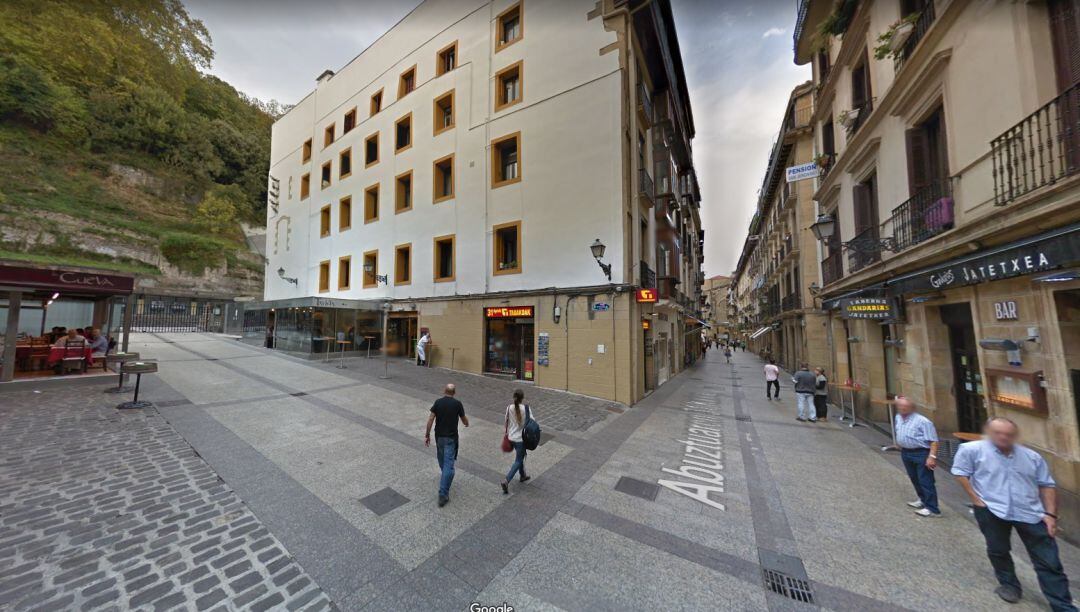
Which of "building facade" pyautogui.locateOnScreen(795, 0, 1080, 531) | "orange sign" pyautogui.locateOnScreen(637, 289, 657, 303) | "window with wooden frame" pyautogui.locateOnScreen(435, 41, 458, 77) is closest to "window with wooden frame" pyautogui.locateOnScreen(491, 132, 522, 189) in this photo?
"window with wooden frame" pyautogui.locateOnScreen(435, 41, 458, 77)

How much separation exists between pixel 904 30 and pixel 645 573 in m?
11.5

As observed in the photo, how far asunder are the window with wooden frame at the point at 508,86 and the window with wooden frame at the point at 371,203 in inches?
371

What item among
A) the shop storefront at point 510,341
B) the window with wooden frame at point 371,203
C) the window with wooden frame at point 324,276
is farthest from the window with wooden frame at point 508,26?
the window with wooden frame at point 324,276

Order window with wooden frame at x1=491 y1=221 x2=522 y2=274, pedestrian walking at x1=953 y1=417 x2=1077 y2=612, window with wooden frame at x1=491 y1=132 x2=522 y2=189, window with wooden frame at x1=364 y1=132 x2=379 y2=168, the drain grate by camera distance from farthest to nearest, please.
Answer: window with wooden frame at x1=364 y1=132 x2=379 y2=168 < window with wooden frame at x1=491 y1=132 x2=522 y2=189 < window with wooden frame at x1=491 y1=221 x2=522 y2=274 < the drain grate < pedestrian walking at x1=953 y1=417 x2=1077 y2=612

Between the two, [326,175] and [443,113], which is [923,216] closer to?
[443,113]

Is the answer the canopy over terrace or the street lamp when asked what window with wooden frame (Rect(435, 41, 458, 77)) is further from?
the canopy over terrace

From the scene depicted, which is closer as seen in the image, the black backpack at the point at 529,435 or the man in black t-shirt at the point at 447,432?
the man in black t-shirt at the point at 447,432

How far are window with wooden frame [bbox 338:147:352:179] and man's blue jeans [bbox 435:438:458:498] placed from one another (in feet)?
74.8

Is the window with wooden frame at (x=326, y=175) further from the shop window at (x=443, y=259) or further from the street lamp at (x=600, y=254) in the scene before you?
the street lamp at (x=600, y=254)

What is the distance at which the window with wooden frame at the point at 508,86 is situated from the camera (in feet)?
49.4

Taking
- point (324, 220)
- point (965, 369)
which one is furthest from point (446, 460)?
point (324, 220)

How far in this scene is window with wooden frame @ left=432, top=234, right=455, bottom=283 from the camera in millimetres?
16391

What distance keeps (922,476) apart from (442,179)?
18476 millimetres

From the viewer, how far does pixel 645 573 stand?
139 inches
